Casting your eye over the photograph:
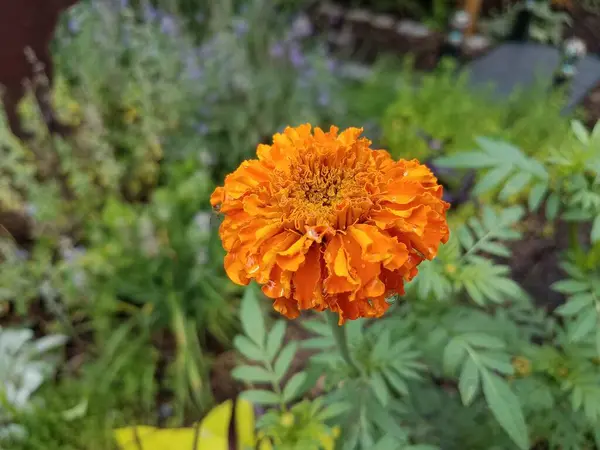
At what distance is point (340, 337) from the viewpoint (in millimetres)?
863

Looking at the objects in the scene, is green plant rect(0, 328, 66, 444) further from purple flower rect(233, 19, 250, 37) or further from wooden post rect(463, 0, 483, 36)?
wooden post rect(463, 0, 483, 36)

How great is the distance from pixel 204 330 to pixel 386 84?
1.65 meters

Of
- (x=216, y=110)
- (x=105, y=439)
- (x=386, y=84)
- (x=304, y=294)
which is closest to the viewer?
(x=304, y=294)

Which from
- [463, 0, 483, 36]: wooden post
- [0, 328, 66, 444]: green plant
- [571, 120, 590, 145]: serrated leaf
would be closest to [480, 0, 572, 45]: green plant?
[463, 0, 483, 36]: wooden post

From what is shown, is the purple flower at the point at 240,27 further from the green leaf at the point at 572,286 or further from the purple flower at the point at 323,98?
the green leaf at the point at 572,286

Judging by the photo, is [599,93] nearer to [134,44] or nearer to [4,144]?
[134,44]

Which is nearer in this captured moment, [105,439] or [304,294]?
[304,294]

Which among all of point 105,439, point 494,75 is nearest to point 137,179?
point 105,439

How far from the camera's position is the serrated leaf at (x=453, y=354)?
891 mm

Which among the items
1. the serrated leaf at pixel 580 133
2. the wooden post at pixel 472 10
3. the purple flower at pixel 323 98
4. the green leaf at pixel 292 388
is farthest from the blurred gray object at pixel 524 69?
the green leaf at pixel 292 388

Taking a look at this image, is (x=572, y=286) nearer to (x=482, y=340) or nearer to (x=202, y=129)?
(x=482, y=340)

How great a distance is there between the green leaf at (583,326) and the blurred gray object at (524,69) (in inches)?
77.8

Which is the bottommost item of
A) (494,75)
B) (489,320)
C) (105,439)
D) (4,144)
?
(105,439)

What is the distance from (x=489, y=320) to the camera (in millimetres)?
1083
